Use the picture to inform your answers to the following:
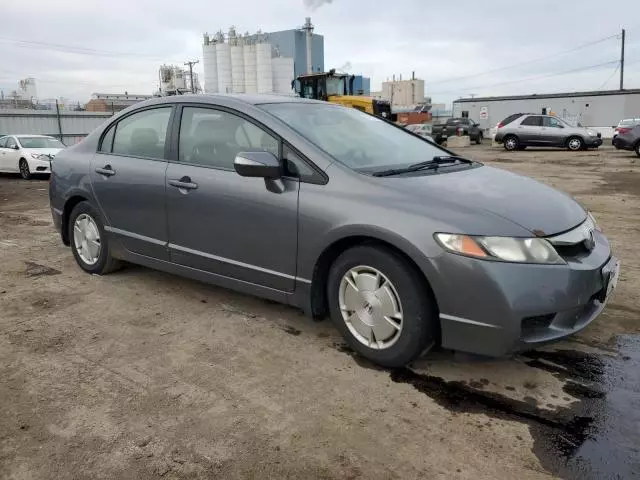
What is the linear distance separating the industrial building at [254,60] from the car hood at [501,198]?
4947 cm

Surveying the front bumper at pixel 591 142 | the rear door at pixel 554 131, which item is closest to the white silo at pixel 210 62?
the rear door at pixel 554 131

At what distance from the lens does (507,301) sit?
2639 mm

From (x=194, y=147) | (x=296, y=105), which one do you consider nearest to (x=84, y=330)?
(x=194, y=147)

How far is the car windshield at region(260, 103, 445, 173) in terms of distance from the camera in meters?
3.43

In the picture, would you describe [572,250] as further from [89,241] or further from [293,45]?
[293,45]

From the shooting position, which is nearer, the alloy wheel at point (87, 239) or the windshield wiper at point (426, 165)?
the windshield wiper at point (426, 165)

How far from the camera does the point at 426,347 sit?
9.61 feet

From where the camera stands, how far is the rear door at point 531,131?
23688 millimetres

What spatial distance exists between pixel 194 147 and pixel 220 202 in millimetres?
560

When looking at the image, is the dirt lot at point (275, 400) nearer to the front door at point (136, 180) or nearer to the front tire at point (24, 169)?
the front door at point (136, 180)

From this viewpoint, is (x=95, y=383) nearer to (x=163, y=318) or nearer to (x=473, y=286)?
(x=163, y=318)

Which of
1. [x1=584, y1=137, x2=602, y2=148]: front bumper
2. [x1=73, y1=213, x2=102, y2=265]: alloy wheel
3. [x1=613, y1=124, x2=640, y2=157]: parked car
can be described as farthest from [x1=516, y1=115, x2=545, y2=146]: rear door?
[x1=73, y1=213, x2=102, y2=265]: alloy wheel

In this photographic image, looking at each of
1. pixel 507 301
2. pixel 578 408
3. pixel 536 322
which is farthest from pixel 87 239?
pixel 578 408

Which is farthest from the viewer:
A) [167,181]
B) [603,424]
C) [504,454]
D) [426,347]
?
[167,181]
